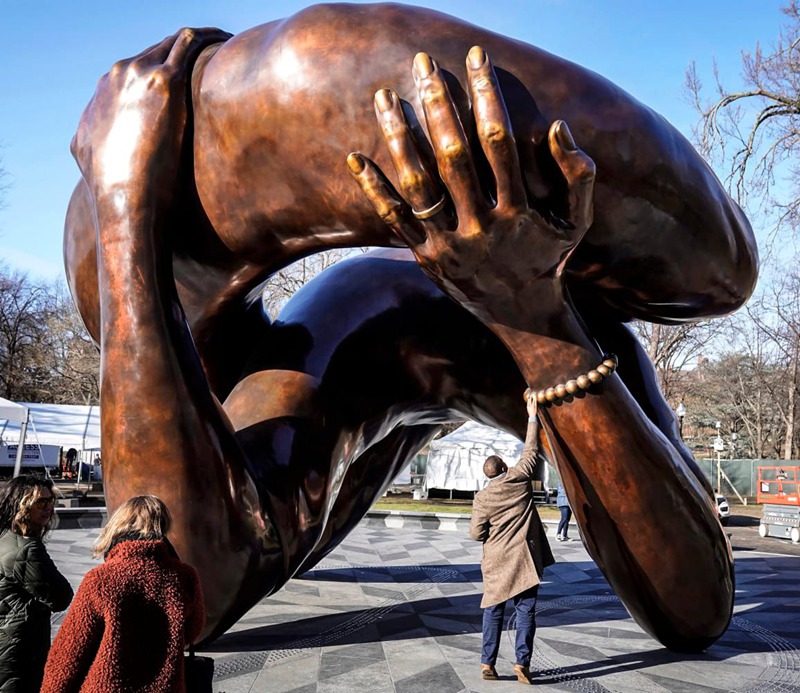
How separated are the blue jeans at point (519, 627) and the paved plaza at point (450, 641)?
16 cm

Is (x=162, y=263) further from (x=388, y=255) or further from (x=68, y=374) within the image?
(x=68, y=374)

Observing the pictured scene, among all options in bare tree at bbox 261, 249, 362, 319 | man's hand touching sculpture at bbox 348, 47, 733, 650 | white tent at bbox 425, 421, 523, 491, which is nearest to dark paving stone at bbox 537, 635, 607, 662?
man's hand touching sculpture at bbox 348, 47, 733, 650

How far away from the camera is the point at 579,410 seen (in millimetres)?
3377

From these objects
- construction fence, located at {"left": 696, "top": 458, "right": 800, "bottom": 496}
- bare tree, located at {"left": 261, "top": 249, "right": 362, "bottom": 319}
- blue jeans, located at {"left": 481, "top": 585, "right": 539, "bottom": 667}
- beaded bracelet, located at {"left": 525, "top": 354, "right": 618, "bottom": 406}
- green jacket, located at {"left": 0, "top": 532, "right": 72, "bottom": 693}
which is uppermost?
bare tree, located at {"left": 261, "top": 249, "right": 362, "bottom": 319}

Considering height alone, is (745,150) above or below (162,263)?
above

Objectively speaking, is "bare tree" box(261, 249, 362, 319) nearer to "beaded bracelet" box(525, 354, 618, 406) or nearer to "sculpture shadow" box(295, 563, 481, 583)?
"sculpture shadow" box(295, 563, 481, 583)

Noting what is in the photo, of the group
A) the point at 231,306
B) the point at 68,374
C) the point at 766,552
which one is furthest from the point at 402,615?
the point at 68,374

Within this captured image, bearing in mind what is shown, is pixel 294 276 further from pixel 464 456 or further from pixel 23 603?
pixel 23 603

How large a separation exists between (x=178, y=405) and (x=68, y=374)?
42.1m

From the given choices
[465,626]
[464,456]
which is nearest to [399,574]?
[465,626]

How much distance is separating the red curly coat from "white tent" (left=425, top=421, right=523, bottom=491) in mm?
21758

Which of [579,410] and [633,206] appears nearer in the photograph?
[633,206]

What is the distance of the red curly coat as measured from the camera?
6.31ft

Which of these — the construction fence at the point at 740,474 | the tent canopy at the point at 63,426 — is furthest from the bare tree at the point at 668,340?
the tent canopy at the point at 63,426
